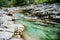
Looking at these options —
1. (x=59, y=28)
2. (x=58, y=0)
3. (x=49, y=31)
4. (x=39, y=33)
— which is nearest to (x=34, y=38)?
(x=39, y=33)

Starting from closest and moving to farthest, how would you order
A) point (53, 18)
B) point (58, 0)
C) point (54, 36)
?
point (54, 36) < point (53, 18) < point (58, 0)

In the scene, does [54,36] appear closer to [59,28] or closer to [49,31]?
[49,31]

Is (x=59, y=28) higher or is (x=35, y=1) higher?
(x=35, y=1)

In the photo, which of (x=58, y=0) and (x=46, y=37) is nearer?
(x=46, y=37)

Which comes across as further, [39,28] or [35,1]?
[35,1]

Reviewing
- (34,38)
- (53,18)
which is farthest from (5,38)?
(53,18)

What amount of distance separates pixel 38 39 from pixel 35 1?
1293cm

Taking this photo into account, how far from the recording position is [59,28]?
23.8 ft

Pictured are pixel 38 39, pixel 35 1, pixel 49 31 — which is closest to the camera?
pixel 38 39

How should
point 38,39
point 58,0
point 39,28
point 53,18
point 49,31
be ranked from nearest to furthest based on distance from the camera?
point 38,39 < point 49,31 < point 39,28 < point 53,18 < point 58,0

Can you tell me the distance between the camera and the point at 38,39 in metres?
5.67

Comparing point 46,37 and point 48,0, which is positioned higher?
point 48,0

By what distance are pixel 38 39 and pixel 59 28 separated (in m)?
1.92

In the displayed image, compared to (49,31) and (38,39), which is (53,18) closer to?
(49,31)
